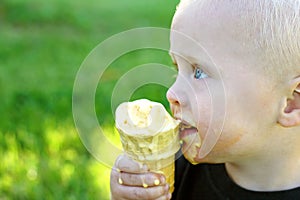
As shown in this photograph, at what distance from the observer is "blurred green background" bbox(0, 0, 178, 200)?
269 centimetres

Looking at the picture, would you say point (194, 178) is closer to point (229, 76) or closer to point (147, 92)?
point (229, 76)

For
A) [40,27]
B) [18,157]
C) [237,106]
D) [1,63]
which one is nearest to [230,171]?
[237,106]

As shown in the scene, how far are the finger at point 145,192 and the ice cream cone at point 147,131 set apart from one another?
50 mm

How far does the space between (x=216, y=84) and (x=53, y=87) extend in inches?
96.0

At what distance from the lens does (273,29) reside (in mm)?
1628

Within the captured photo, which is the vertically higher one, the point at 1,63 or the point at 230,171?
the point at 230,171

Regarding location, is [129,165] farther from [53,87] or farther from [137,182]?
[53,87]

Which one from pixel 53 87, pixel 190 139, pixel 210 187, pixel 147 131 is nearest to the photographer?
pixel 147 131

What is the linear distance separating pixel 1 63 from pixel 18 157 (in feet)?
5.95

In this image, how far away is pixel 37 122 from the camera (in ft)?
10.8

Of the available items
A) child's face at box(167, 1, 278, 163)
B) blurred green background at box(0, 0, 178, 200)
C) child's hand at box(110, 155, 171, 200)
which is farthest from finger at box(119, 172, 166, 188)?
blurred green background at box(0, 0, 178, 200)

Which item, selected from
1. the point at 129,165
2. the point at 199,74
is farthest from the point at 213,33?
the point at 129,165

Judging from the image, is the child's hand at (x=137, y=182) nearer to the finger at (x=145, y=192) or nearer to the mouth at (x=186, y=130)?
the finger at (x=145, y=192)

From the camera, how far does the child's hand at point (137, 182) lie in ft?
5.61
